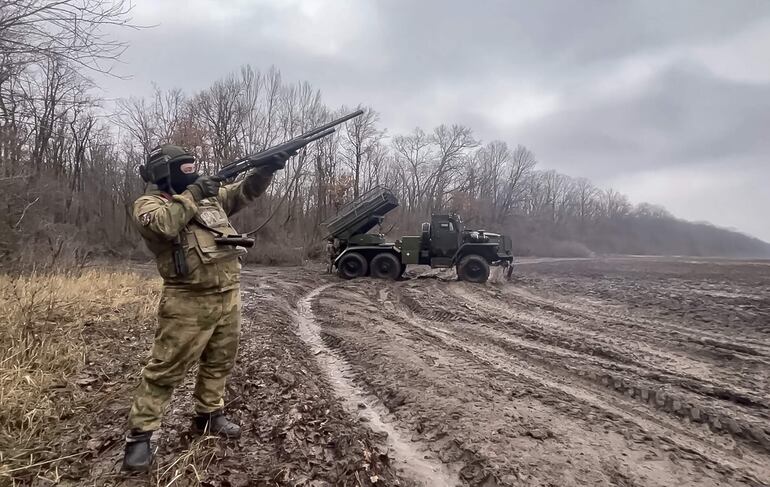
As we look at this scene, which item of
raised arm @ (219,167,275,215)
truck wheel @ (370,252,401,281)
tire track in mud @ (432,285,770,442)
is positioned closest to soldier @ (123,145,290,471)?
raised arm @ (219,167,275,215)

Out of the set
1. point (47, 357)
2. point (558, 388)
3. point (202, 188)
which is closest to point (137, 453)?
point (202, 188)

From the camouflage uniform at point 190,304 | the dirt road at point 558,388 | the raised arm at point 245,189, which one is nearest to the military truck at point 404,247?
the dirt road at point 558,388

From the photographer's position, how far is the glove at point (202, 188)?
2.82 m

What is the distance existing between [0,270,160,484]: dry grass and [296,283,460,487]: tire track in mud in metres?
2.05

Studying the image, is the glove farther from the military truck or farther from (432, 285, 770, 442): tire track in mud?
the military truck

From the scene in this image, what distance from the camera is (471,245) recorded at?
14.5 meters

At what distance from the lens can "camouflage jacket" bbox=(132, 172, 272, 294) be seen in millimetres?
2609

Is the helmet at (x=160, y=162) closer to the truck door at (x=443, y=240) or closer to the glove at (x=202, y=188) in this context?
the glove at (x=202, y=188)

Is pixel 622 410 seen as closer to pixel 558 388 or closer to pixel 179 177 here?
pixel 558 388

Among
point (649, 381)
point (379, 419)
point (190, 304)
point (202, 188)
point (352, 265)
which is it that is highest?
point (202, 188)

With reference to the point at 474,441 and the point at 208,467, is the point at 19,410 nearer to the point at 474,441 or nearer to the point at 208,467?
the point at 208,467

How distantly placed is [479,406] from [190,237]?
275 cm

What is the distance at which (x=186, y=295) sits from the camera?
2748 millimetres

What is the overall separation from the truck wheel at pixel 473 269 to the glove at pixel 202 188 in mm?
11914
